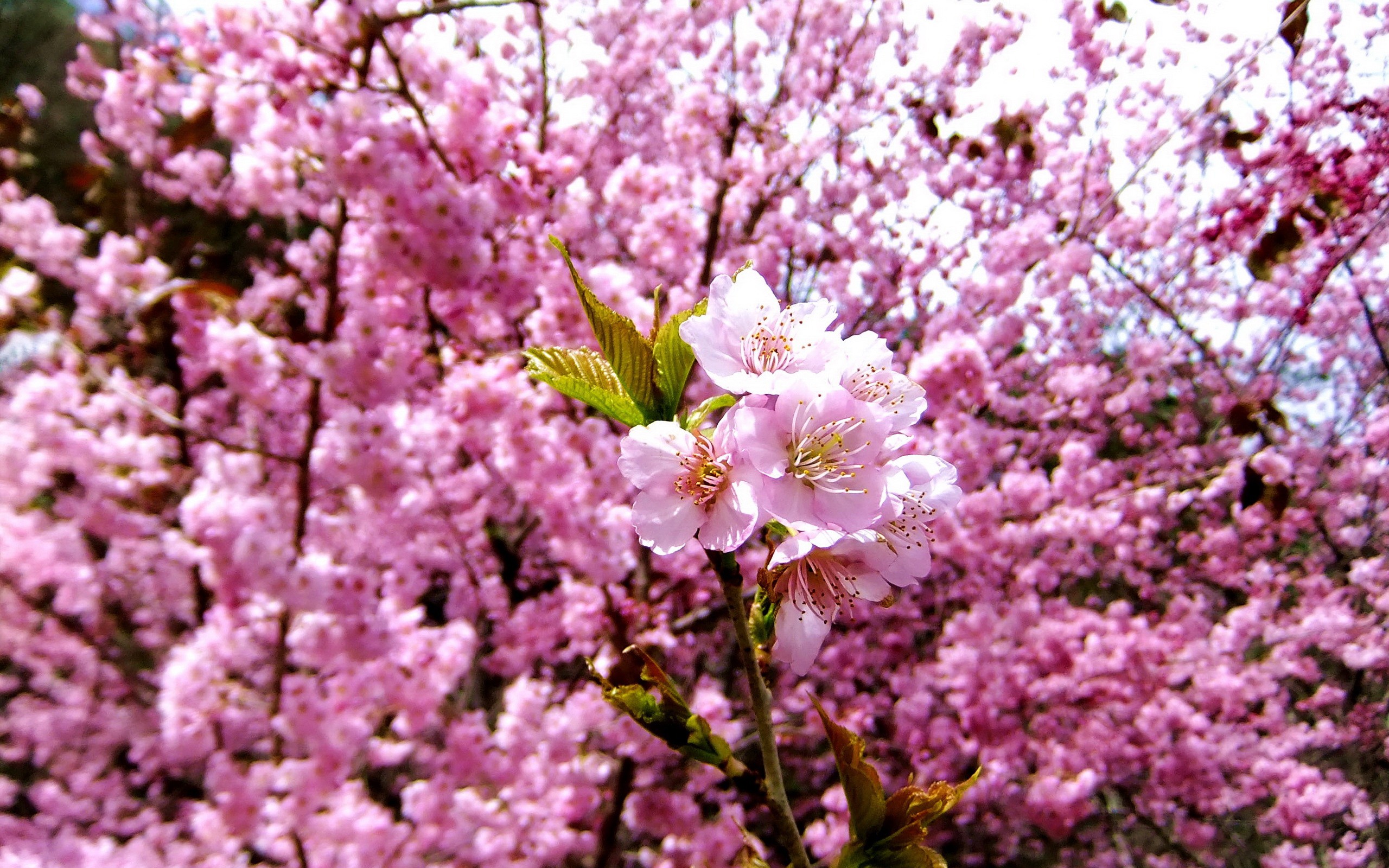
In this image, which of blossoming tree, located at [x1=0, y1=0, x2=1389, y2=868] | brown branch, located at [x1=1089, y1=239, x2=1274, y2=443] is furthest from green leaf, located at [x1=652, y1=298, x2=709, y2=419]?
brown branch, located at [x1=1089, y1=239, x2=1274, y2=443]

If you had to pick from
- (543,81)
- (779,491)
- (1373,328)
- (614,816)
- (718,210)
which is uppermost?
(543,81)

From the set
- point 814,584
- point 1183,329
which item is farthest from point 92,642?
point 1183,329

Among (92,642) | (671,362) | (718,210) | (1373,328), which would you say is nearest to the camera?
(671,362)

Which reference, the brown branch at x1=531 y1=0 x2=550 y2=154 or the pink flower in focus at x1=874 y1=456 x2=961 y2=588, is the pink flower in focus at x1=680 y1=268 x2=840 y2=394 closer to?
the pink flower in focus at x1=874 y1=456 x2=961 y2=588

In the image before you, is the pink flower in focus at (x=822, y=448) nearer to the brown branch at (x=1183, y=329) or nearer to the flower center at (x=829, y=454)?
the flower center at (x=829, y=454)

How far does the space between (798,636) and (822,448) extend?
0.23m

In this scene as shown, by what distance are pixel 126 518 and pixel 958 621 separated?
4.20 metres

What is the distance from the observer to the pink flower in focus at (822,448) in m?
0.86

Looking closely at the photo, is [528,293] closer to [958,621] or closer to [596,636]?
[596,636]

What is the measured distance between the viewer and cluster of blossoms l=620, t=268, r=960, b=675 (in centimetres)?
86

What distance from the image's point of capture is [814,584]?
99 centimetres

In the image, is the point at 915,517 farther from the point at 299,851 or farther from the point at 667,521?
the point at 299,851

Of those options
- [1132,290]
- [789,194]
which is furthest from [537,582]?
[1132,290]

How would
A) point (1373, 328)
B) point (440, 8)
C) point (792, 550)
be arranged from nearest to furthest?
point (792, 550), point (440, 8), point (1373, 328)
